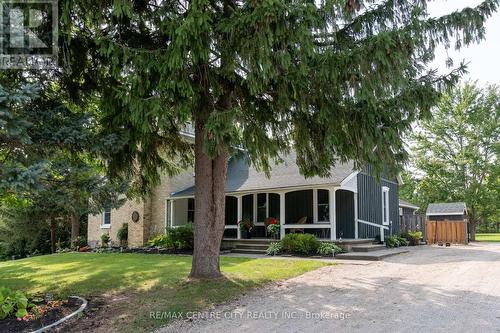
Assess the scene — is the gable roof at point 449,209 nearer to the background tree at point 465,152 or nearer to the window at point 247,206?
the background tree at point 465,152

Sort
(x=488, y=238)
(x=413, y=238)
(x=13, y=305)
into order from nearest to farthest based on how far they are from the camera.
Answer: (x=13, y=305)
(x=413, y=238)
(x=488, y=238)

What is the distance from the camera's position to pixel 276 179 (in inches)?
724

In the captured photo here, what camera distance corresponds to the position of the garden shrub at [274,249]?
15289 millimetres

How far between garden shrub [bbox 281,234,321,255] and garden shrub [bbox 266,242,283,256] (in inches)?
6.6

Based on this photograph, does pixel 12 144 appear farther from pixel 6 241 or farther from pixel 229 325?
pixel 6 241

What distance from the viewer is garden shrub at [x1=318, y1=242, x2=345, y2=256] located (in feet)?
47.4

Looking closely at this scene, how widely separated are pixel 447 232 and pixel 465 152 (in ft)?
52.5

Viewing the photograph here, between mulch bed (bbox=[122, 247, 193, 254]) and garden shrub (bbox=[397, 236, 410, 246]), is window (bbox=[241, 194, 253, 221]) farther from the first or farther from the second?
garden shrub (bbox=[397, 236, 410, 246])

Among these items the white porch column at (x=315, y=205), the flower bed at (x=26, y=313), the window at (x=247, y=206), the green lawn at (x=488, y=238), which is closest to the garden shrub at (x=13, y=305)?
the flower bed at (x=26, y=313)

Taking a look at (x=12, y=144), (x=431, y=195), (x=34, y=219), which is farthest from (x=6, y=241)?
(x=431, y=195)

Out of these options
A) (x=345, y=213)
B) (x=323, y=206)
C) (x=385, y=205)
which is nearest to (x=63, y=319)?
(x=323, y=206)

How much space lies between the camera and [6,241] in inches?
1037

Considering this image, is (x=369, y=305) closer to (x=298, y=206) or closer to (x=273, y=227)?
(x=273, y=227)

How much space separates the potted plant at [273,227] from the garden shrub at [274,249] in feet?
5.17
